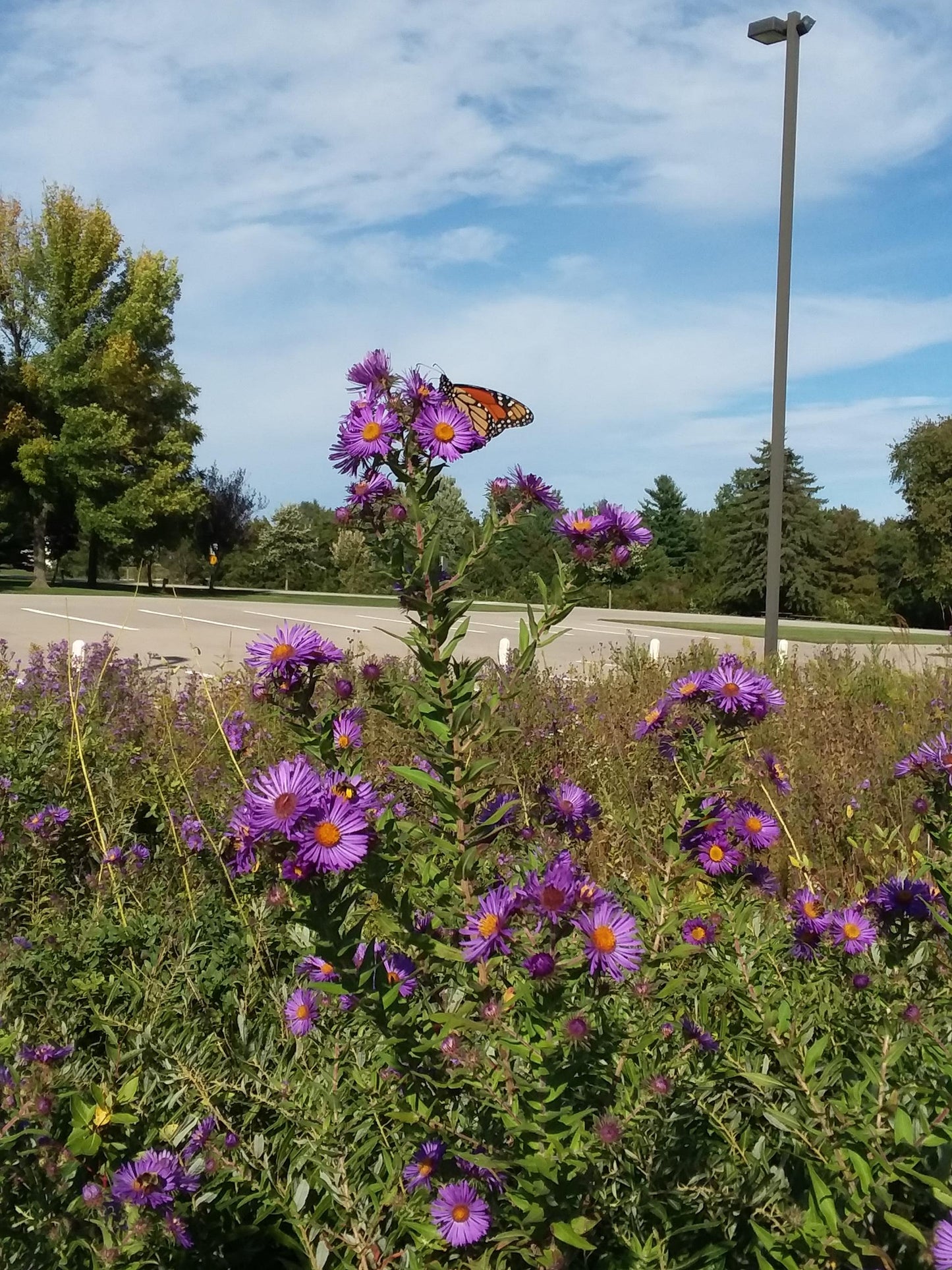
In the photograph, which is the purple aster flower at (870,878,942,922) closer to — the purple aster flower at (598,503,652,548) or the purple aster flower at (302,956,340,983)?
the purple aster flower at (598,503,652,548)

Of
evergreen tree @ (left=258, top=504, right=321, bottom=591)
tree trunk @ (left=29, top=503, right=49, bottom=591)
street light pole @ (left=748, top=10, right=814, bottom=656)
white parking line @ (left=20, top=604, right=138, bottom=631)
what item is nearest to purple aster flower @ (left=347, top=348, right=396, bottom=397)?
street light pole @ (left=748, top=10, right=814, bottom=656)

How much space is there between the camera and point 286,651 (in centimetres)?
169

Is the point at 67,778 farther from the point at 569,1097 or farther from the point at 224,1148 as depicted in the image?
the point at 569,1097

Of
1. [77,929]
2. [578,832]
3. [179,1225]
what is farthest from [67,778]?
[179,1225]

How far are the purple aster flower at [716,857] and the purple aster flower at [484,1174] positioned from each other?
2.42 feet

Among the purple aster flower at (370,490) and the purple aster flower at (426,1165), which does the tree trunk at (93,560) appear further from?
the purple aster flower at (426,1165)

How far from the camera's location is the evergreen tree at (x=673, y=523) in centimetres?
6390

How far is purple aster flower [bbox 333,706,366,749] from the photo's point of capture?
1.73 meters

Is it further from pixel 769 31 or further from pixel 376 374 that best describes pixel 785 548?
pixel 376 374

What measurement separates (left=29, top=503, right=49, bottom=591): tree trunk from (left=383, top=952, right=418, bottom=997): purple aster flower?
36.0 meters

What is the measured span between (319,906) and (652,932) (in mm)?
805

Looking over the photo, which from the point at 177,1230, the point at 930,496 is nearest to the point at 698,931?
the point at 177,1230

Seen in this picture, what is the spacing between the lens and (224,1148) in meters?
1.82

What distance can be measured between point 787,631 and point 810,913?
21.7 m
